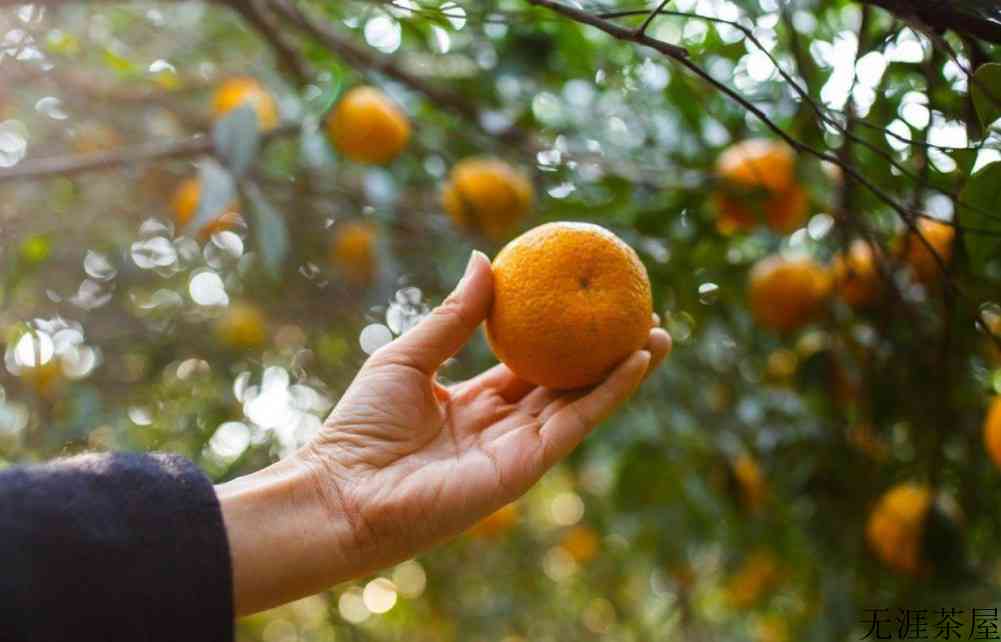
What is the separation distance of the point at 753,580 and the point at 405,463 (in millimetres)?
1810

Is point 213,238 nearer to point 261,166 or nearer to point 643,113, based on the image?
point 261,166

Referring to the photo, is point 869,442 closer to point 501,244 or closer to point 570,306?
point 501,244

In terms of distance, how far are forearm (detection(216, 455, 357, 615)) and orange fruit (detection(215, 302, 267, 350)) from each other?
121 centimetres

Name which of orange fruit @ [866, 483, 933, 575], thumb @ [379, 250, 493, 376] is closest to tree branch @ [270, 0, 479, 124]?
thumb @ [379, 250, 493, 376]

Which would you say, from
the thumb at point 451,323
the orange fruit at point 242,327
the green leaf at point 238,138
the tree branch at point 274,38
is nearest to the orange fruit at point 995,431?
the thumb at point 451,323

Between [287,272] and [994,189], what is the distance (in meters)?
1.47

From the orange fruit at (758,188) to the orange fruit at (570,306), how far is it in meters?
0.67

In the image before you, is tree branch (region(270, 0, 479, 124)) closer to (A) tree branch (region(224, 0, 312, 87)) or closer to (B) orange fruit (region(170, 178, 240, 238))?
(A) tree branch (region(224, 0, 312, 87))

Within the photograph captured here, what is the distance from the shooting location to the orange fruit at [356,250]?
200 cm

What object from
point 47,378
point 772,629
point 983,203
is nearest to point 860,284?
point 983,203

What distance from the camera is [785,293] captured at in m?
1.77

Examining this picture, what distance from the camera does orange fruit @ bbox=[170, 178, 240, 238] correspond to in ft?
6.34

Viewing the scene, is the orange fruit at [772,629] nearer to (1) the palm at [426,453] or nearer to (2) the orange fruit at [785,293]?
(2) the orange fruit at [785,293]

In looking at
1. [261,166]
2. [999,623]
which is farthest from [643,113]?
[999,623]
